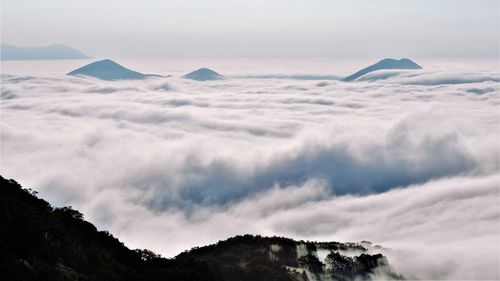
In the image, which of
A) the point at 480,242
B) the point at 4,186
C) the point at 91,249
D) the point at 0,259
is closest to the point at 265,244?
the point at 91,249

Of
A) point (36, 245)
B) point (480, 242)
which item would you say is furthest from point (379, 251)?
point (480, 242)

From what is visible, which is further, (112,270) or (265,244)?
(265,244)

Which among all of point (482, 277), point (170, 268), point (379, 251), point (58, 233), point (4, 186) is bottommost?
point (482, 277)

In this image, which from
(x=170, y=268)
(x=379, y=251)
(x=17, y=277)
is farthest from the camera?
(x=379, y=251)

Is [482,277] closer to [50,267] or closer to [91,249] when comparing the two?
[91,249]

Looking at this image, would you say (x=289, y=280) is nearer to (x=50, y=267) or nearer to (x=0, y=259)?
(x=50, y=267)

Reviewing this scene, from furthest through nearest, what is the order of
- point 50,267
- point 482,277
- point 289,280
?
point 482,277 → point 289,280 → point 50,267

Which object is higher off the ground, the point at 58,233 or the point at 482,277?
the point at 58,233
